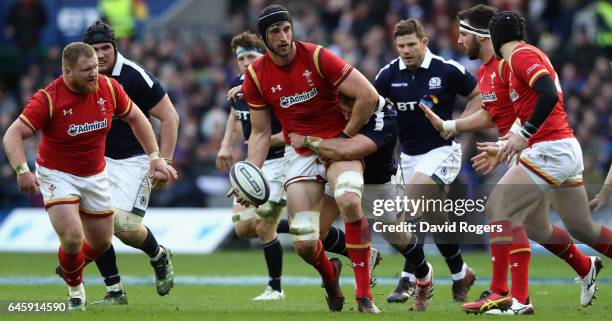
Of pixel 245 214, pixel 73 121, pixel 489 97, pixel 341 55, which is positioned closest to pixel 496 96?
pixel 489 97

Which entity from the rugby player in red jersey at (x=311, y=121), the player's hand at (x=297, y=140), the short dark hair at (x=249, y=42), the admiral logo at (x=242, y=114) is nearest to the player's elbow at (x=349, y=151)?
the rugby player in red jersey at (x=311, y=121)

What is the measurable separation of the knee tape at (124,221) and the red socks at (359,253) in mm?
2424

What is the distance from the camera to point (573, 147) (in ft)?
32.2

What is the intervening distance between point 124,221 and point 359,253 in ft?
8.50

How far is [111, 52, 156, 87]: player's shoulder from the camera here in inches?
457

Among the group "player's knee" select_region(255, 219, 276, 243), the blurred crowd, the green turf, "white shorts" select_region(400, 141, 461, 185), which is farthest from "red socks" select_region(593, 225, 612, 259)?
the blurred crowd

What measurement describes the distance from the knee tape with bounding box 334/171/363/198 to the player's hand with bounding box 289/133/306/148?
0.52 m

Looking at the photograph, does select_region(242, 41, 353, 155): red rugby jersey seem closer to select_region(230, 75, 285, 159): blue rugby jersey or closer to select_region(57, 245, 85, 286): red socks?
select_region(57, 245, 85, 286): red socks

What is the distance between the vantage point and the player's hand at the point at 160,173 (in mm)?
10625

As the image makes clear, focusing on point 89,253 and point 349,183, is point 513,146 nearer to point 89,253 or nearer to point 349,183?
point 349,183

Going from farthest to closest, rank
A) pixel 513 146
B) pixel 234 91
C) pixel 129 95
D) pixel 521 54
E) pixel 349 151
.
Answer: pixel 234 91 → pixel 129 95 → pixel 349 151 → pixel 521 54 → pixel 513 146

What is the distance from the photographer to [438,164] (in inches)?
475

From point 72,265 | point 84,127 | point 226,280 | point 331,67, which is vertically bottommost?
point 226,280

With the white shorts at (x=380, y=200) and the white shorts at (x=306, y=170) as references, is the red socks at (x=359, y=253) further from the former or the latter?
the white shorts at (x=380, y=200)
